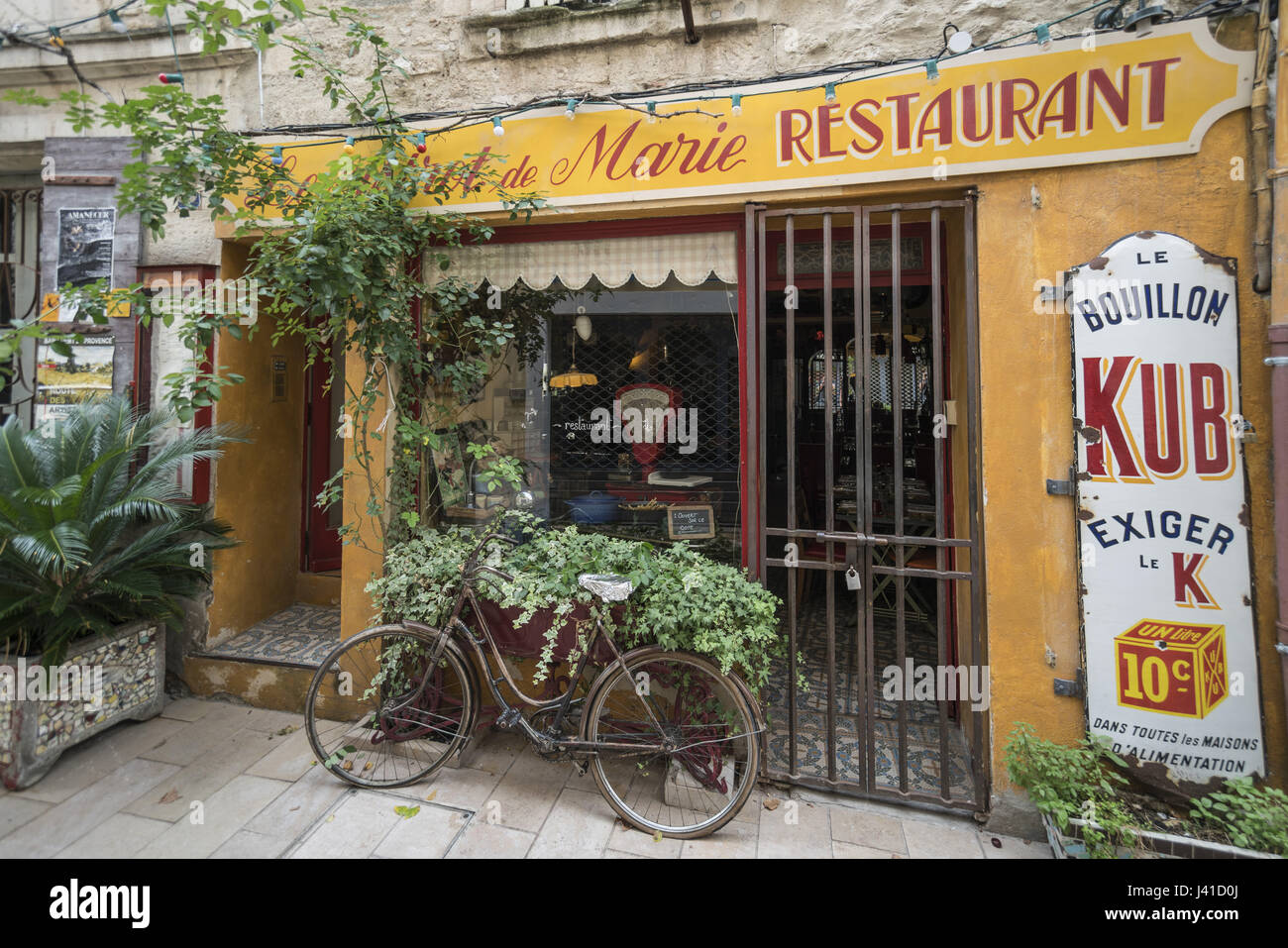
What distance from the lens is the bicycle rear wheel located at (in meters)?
3.39

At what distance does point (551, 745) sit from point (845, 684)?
2.41 m

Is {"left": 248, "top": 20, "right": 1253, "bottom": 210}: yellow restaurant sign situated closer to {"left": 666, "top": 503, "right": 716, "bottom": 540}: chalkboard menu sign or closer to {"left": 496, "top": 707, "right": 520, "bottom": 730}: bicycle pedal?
{"left": 666, "top": 503, "right": 716, "bottom": 540}: chalkboard menu sign

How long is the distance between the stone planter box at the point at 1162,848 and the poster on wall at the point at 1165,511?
0.40 metres

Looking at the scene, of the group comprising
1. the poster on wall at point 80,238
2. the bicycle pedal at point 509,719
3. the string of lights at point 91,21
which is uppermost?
the string of lights at point 91,21

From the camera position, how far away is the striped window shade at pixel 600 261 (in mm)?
3834

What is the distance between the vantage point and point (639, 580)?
10.6 ft

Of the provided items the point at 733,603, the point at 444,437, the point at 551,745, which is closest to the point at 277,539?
the point at 444,437

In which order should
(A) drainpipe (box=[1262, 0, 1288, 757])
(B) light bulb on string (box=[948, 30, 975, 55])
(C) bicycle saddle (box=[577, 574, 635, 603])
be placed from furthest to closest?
1. (B) light bulb on string (box=[948, 30, 975, 55])
2. (C) bicycle saddle (box=[577, 574, 635, 603])
3. (A) drainpipe (box=[1262, 0, 1288, 757])

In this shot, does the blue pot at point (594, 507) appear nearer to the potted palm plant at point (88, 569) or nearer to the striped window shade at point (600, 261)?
the striped window shade at point (600, 261)

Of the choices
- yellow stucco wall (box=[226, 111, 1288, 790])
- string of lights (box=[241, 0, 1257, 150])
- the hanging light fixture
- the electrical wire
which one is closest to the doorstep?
the hanging light fixture

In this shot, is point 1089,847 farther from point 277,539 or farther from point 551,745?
point 277,539

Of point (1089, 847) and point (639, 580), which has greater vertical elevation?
point (639, 580)

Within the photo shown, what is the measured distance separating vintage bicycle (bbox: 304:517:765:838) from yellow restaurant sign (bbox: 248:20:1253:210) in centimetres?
238

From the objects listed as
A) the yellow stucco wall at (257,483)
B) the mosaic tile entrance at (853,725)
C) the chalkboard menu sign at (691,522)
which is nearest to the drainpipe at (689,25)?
the chalkboard menu sign at (691,522)
